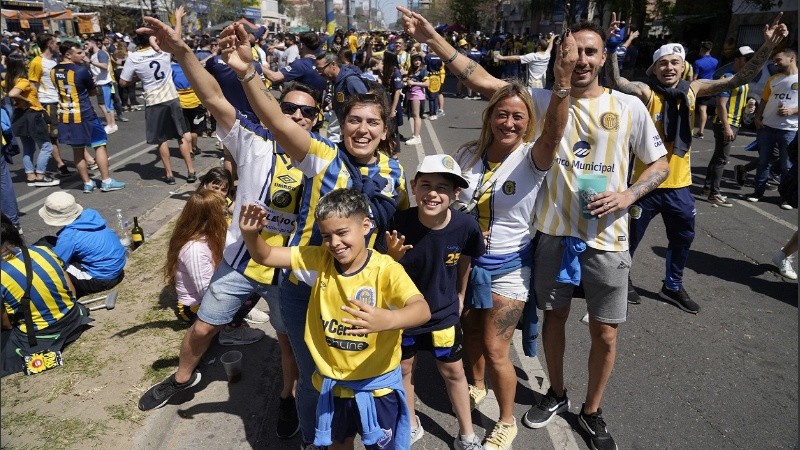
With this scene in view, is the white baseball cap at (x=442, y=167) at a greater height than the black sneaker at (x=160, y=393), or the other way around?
the white baseball cap at (x=442, y=167)

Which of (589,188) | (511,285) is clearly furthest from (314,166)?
(589,188)

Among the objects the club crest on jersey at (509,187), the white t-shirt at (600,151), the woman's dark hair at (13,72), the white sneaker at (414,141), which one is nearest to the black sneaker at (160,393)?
the club crest on jersey at (509,187)

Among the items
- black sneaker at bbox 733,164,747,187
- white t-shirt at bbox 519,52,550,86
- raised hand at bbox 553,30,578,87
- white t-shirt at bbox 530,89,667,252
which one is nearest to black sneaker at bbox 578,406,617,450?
white t-shirt at bbox 530,89,667,252

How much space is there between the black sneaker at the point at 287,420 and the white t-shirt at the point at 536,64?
10318 mm

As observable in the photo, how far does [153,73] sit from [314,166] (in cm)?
670

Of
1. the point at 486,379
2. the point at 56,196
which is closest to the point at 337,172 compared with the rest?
the point at 486,379

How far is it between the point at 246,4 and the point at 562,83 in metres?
57.2

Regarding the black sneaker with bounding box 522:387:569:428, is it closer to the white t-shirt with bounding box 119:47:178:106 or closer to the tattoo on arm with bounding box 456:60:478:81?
the tattoo on arm with bounding box 456:60:478:81

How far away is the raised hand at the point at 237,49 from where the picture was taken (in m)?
2.36

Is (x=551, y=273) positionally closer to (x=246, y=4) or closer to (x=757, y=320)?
(x=757, y=320)

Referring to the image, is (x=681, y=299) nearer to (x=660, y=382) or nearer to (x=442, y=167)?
(x=660, y=382)

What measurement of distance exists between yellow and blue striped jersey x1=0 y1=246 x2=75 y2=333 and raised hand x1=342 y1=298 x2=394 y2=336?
9.40 ft

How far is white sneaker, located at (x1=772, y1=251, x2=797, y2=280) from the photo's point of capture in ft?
17.1

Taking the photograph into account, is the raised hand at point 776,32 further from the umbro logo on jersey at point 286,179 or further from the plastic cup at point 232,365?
the plastic cup at point 232,365
